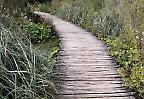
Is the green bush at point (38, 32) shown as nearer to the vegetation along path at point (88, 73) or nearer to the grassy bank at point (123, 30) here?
the vegetation along path at point (88, 73)

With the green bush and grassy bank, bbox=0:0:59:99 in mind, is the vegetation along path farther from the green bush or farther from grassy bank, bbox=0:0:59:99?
the green bush

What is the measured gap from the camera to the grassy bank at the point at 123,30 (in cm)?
693

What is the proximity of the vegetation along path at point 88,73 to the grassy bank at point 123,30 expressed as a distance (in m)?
0.22

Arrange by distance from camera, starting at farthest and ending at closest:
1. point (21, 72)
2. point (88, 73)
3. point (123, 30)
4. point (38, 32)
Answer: point (38, 32) → point (123, 30) → point (88, 73) → point (21, 72)

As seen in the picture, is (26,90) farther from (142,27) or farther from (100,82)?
(142,27)

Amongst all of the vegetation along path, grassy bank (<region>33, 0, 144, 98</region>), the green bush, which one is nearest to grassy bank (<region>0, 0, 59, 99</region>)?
the vegetation along path

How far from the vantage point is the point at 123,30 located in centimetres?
1021

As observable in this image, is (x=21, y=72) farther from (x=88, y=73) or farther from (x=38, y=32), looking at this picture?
(x=38, y=32)

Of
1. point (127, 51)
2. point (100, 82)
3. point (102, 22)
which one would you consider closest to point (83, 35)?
point (102, 22)

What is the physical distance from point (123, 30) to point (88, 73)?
344cm

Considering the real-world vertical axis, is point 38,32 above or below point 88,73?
above

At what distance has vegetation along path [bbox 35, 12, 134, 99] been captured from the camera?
20.1 feet

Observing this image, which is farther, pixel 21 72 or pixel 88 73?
pixel 88 73

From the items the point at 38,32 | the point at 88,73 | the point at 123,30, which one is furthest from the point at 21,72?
→ the point at 38,32
